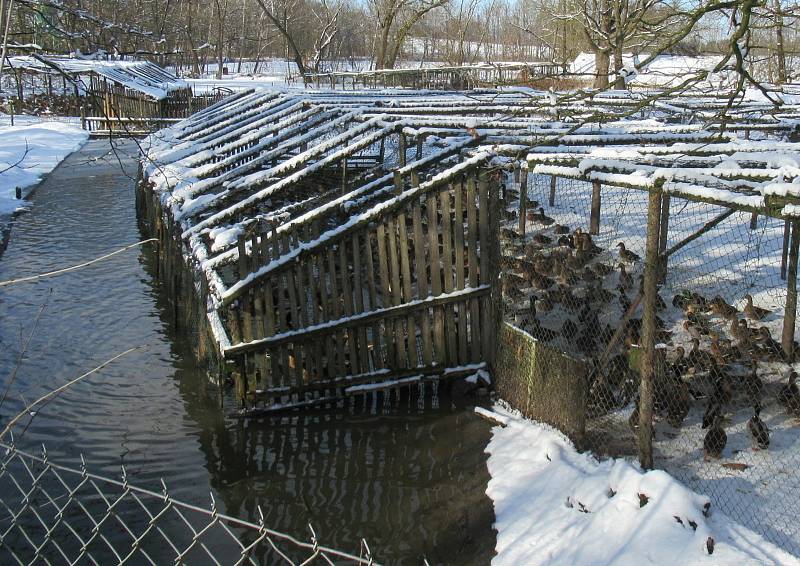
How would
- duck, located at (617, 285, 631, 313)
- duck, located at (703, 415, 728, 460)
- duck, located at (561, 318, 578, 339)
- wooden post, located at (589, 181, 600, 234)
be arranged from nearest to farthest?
duck, located at (703, 415, 728, 460) → duck, located at (561, 318, 578, 339) → duck, located at (617, 285, 631, 313) → wooden post, located at (589, 181, 600, 234)

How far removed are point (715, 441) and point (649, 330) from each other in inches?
56.5

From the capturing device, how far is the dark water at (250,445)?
19.9 feet

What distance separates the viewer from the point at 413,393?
8.43 m

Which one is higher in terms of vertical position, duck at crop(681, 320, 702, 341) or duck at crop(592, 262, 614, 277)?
duck at crop(592, 262, 614, 277)

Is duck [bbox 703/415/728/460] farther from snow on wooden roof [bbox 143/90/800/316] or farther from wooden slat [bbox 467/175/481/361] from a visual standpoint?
wooden slat [bbox 467/175/481/361]

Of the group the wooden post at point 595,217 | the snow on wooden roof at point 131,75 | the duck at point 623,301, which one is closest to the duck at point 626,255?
the duck at point 623,301

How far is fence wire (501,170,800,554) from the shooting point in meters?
6.39

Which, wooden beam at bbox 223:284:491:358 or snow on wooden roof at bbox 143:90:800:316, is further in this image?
wooden beam at bbox 223:284:491:358

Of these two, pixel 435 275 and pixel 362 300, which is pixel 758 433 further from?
pixel 362 300

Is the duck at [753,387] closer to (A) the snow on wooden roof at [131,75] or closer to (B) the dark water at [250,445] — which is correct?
(B) the dark water at [250,445]

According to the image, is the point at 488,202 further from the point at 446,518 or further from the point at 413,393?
the point at 446,518

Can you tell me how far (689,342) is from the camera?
9047mm

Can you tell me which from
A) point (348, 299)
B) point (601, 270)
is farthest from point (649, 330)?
point (601, 270)

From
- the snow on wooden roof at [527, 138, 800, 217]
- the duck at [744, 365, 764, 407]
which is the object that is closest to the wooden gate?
the snow on wooden roof at [527, 138, 800, 217]
